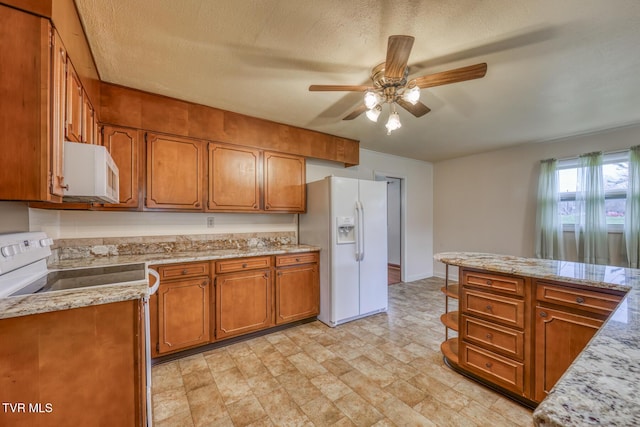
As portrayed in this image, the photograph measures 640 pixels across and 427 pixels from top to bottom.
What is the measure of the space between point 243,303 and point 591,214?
4.58 meters

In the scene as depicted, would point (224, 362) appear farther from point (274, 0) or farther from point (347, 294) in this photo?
point (274, 0)

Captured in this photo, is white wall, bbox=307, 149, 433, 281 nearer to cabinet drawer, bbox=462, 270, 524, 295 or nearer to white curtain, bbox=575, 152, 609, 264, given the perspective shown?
white curtain, bbox=575, 152, 609, 264

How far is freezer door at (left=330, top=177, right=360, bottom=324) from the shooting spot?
3098mm

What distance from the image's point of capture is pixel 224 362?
93.7 inches

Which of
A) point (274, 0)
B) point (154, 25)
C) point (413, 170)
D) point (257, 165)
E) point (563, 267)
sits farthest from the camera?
point (413, 170)

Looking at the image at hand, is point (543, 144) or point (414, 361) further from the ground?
point (543, 144)

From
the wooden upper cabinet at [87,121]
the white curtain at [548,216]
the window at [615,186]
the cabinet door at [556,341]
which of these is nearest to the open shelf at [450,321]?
the cabinet door at [556,341]

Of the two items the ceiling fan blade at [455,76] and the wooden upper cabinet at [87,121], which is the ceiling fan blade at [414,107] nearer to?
the ceiling fan blade at [455,76]

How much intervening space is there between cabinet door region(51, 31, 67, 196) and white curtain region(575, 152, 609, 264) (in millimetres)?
5334

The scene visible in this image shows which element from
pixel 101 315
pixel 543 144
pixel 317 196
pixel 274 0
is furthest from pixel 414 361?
pixel 543 144

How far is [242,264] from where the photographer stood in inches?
108

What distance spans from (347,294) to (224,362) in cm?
150

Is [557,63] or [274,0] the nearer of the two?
[274,0]

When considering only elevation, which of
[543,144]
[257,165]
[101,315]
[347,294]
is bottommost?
[347,294]
